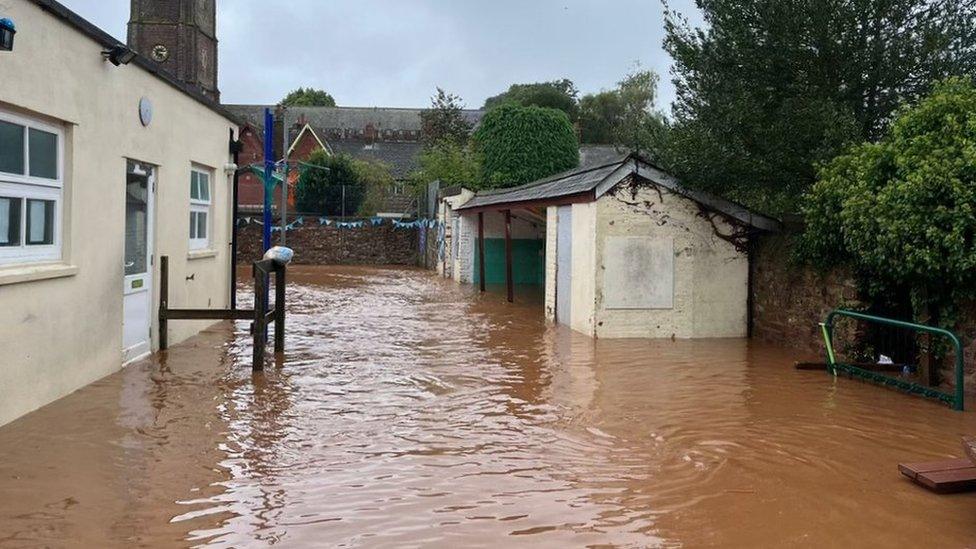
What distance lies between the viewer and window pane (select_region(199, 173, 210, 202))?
13695 millimetres

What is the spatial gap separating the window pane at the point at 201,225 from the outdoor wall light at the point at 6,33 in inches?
284

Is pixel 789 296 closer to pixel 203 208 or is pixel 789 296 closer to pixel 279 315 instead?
pixel 279 315

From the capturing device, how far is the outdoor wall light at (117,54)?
8.93m

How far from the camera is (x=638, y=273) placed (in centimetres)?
1377

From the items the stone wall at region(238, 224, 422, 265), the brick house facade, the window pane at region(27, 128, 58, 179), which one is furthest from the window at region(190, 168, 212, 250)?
the brick house facade

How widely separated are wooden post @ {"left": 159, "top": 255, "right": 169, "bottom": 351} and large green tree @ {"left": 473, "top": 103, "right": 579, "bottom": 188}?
26175 millimetres

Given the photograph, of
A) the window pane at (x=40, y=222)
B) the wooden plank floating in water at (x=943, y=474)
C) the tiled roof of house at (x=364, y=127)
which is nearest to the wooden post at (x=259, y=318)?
the window pane at (x=40, y=222)

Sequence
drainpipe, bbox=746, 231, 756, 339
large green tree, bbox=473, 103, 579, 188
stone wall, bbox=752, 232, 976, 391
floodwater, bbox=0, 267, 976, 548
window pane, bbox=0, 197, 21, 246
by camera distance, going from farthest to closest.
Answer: large green tree, bbox=473, 103, 579, 188
drainpipe, bbox=746, 231, 756, 339
stone wall, bbox=752, 232, 976, 391
window pane, bbox=0, 197, 21, 246
floodwater, bbox=0, 267, 976, 548

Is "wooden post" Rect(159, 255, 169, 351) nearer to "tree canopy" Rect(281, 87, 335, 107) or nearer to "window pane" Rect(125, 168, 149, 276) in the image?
"window pane" Rect(125, 168, 149, 276)

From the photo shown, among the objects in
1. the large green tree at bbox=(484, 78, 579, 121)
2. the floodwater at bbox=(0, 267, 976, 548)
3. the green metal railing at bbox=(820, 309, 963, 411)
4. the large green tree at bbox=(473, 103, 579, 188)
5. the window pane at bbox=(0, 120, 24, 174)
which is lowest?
the floodwater at bbox=(0, 267, 976, 548)

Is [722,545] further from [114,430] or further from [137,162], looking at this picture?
[137,162]

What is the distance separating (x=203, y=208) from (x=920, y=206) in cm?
1024

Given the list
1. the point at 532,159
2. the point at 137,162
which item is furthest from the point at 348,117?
the point at 137,162

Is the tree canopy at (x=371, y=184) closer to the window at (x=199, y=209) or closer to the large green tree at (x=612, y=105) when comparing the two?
the large green tree at (x=612, y=105)
